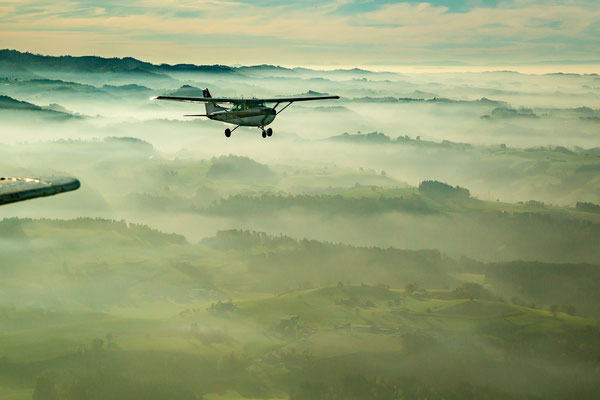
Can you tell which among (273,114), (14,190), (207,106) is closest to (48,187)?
(14,190)

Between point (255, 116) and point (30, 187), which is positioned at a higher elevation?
point (255, 116)

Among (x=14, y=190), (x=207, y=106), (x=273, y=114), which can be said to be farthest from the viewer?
(x=207, y=106)

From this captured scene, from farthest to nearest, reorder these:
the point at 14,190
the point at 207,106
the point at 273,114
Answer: the point at 207,106 → the point at 273,114 → the point at 14,190

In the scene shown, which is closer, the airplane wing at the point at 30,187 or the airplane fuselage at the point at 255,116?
the airplane wing at the point at 30,187

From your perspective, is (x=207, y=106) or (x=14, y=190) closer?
(x=14, y=190)

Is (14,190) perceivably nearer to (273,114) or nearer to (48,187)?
(48,187)

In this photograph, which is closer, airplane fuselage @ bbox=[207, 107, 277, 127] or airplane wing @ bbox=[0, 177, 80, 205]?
airplane wing @ bbox=[0, 177, 80, 205]

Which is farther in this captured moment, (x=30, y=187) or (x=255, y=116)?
(x=255, y=116)
